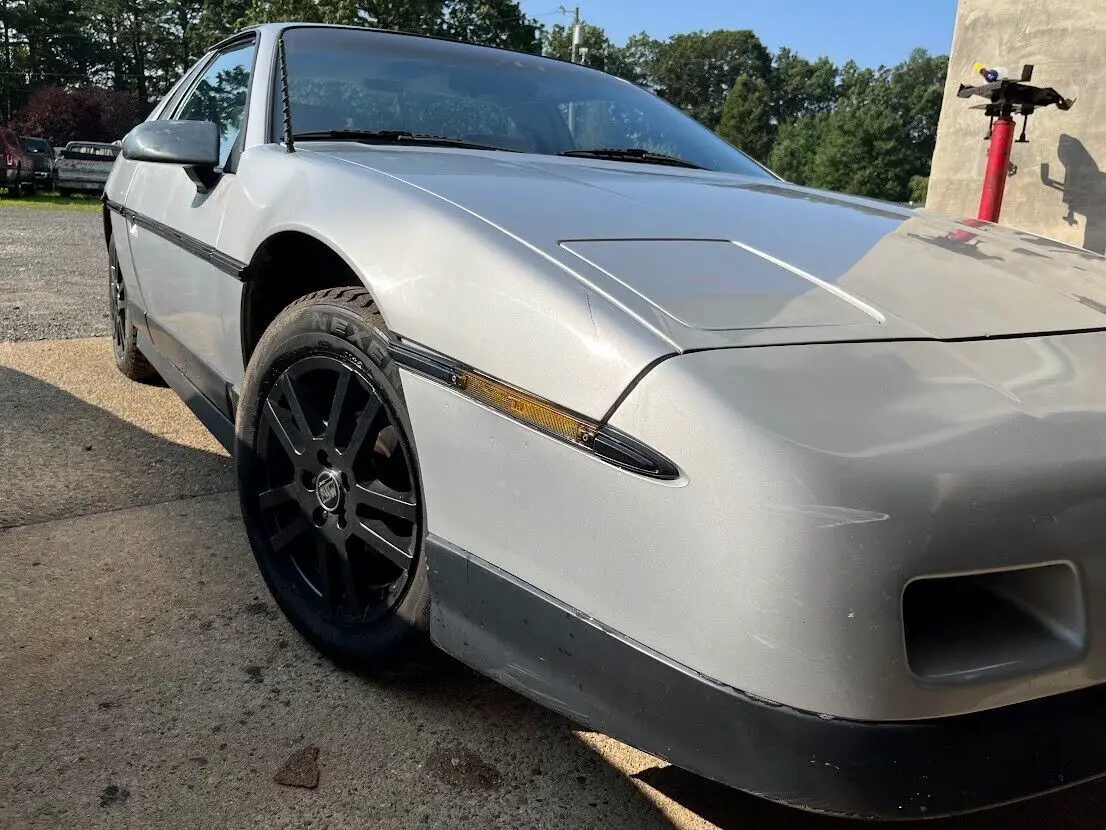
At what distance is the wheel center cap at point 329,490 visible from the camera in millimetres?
1748

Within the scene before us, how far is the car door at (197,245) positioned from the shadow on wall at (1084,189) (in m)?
9.17

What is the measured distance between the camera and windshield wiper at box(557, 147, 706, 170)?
242cm

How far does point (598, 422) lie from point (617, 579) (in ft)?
0.68

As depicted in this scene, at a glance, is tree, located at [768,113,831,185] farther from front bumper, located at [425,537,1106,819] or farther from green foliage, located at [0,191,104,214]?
front bumper, located at [425,537,1106,819]

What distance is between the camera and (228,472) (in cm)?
301

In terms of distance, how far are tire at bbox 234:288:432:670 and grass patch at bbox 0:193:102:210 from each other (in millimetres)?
17773

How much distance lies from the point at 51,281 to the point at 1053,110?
32.1 feet

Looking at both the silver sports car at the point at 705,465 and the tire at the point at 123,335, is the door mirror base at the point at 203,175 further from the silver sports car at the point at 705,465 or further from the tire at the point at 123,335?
the tire at the point at 123,335

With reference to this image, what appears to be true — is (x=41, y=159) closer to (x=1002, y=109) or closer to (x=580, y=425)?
(x=1002, y=109)

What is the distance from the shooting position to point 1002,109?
8.44 metres

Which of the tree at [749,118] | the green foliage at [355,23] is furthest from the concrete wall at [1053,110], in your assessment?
the tree at [749,118]

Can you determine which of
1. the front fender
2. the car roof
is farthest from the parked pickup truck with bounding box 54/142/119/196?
the front fender

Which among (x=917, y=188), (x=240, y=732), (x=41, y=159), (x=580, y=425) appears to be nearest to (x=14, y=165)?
(x=41, y=159)

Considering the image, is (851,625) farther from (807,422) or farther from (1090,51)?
(1090,51)
